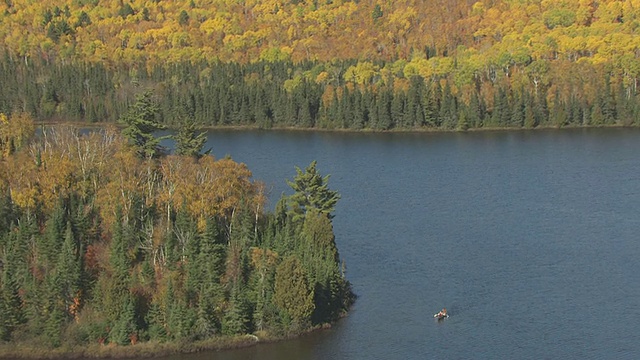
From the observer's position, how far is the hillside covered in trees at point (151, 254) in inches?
1812

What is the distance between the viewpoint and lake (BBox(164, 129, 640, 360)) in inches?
1858

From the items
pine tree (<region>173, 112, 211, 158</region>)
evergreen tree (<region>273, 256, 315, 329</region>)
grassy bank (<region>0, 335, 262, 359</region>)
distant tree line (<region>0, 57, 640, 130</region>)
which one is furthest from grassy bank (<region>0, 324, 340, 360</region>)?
distant tree line (<region>0, 57, 640, 130</region>)

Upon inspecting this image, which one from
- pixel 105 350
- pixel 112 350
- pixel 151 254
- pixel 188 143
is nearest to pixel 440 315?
pixel 151 254

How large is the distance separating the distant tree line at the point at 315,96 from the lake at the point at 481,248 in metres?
15.1

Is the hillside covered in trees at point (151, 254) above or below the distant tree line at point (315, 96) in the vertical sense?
below

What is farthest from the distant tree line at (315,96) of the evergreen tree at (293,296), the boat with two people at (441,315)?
the evergreen tree at (293,296)

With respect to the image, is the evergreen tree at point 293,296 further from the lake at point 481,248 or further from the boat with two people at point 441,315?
the boat with two people at point 441,315

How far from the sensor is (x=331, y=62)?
5399 inches

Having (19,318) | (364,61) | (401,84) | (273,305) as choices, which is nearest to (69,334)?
(19,318)

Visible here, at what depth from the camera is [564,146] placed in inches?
3947

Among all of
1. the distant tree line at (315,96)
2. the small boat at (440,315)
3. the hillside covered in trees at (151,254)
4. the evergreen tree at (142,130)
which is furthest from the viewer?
the distant tree line at (315,96)

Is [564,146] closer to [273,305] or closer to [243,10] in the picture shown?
[273,305]

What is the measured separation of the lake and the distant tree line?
1512 centimetres

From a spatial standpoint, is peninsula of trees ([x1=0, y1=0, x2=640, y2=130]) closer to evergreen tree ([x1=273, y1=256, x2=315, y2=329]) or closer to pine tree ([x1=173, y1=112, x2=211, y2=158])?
pine tree ([x1=173, y1=112, x2=211, y2=158])
